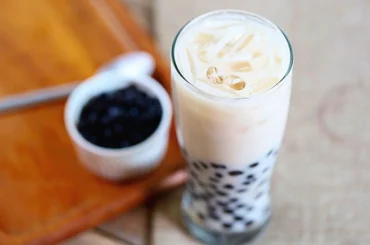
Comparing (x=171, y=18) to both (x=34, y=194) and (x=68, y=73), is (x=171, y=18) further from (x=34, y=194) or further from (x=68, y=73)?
(x=34, y=194)

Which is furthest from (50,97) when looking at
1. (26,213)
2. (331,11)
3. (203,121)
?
(331,11)

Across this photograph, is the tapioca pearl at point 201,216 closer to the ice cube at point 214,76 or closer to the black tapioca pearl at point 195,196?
the black tapioca pearl at point 195,196

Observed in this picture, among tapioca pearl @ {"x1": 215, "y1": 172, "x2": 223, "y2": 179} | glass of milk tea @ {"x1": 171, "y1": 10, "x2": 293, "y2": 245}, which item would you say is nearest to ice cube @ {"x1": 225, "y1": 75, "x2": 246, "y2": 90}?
glass of milk tea @ {"x1": 171, "y1": 10, "x2": 293, "y2": 245}

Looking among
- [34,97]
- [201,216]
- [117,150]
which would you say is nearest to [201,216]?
[201,216]

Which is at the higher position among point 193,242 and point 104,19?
point 104,19

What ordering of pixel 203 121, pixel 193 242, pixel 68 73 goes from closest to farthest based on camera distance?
pixel 203 121 → pixel 193 242 → pixel 68 73

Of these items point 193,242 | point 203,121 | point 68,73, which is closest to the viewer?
point 203,121

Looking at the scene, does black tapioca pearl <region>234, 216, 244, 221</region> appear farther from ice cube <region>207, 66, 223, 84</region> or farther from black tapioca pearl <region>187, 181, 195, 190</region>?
ice cube <region>207, 66, 223, 84</region>
